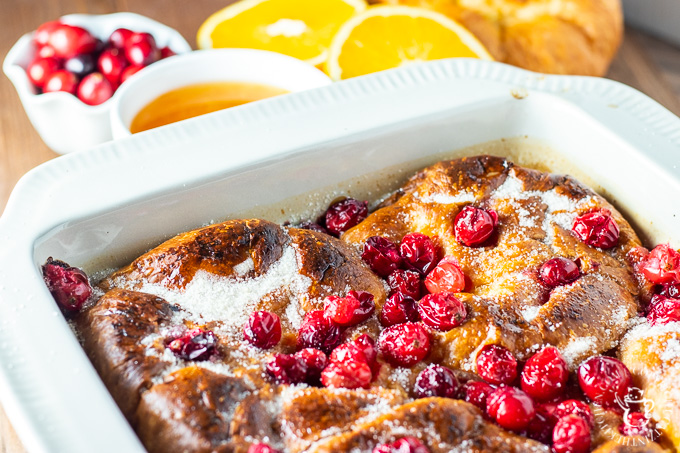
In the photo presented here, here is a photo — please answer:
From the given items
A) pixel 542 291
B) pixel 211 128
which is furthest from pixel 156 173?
pixel 542 291

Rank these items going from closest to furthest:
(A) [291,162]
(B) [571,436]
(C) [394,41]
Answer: (B) [571,436]
(A) [291,162]
(C) [394,41]

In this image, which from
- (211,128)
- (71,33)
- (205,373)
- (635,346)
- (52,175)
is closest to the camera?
(205,373)

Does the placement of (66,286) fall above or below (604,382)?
above

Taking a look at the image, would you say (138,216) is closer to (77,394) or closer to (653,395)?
(77,394)

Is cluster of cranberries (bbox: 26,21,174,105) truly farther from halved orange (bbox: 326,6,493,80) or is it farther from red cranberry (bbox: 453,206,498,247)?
red cranberry (bbox: 453,206,498,247)

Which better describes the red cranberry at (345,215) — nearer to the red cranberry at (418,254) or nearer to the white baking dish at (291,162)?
the white baking dish at (291,162)

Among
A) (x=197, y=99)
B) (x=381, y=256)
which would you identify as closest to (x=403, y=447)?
(x=381, y=256)

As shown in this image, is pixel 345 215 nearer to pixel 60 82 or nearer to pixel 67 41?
pixel 60 82
